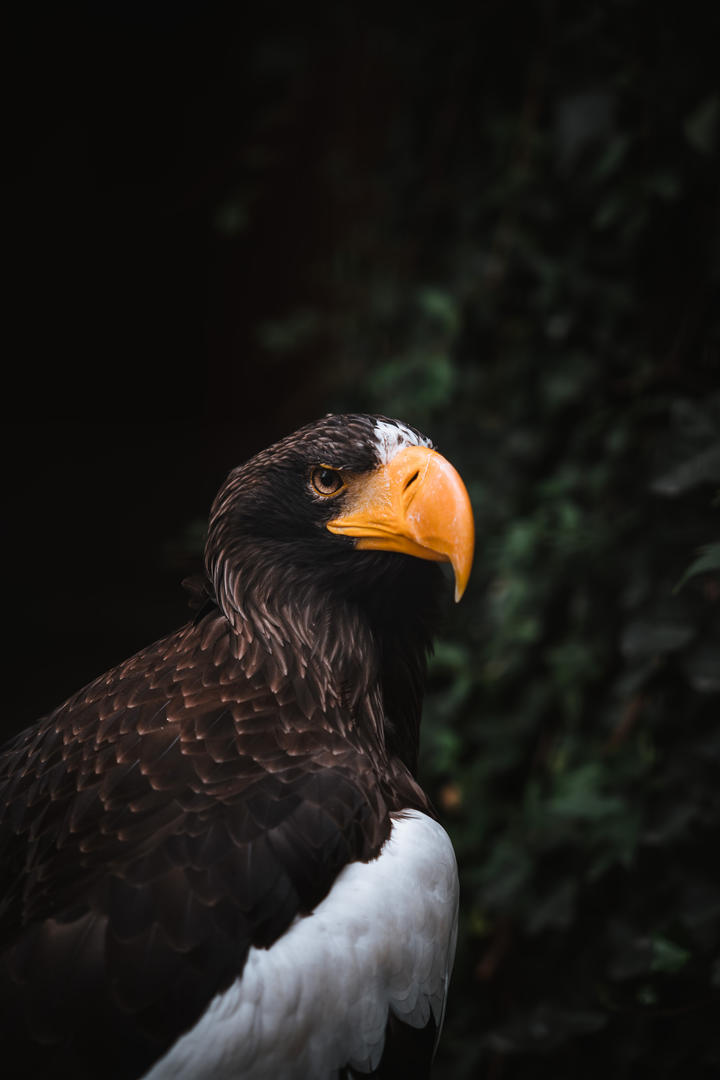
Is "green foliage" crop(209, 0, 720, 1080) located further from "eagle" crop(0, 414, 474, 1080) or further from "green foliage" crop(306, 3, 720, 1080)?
"eagle" crop(0, 414, 474, 1080)

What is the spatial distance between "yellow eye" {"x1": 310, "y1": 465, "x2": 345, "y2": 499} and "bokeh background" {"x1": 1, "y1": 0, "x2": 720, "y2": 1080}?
23.4 inches

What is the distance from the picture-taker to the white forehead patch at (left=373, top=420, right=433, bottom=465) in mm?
1358

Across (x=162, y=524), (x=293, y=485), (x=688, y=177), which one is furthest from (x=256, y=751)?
(x=162, y=524)

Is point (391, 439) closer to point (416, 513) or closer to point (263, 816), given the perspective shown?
point (416, 513)

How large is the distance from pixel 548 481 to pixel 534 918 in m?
1.06

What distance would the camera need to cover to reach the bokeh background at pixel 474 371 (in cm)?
187

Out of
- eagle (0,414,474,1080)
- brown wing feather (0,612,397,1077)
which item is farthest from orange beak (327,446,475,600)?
brown wing feather (0,612,397,1077)

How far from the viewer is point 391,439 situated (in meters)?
1.36

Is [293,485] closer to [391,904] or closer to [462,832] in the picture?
[391,904]

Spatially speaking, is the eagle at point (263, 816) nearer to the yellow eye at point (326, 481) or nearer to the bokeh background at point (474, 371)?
the yellow eye at point (326, 481)

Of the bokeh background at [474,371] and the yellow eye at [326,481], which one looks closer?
the yellow eye at [326,481]

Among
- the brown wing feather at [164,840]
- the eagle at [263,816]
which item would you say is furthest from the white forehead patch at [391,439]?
the brown wing feather at [164,840]

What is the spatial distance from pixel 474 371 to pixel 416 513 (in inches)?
57.1

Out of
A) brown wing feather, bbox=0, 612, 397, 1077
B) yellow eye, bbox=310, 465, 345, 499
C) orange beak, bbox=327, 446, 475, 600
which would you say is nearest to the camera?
brown wing feather, bbox=0, 612, 397, 1077
